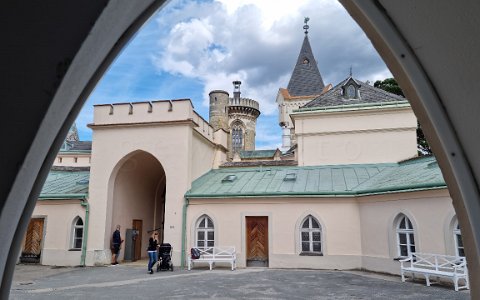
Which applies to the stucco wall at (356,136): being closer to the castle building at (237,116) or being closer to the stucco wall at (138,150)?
the stucco wall at (138,150)

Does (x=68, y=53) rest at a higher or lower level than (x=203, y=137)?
lower

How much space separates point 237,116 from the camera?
51.5 m

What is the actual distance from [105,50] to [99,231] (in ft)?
58.8

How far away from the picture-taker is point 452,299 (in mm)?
8891

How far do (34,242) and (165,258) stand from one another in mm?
7391

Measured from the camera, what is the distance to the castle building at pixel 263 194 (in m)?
14.0

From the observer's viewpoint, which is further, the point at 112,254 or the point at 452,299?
the point at 112,254

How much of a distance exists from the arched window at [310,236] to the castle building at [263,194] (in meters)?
0.04

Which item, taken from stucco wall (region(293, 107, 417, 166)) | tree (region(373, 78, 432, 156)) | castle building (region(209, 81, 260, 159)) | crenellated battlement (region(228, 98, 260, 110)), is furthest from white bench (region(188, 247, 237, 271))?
crenellated battlement (region(228, 98, 260, 110))

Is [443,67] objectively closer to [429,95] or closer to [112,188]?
[429,95]

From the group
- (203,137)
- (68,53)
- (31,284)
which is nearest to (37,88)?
(68,53)

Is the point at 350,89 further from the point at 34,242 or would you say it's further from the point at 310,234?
the point at 34,242

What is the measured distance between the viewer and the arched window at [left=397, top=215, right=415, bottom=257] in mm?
13055

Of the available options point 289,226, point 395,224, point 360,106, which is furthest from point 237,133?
point 395,224
